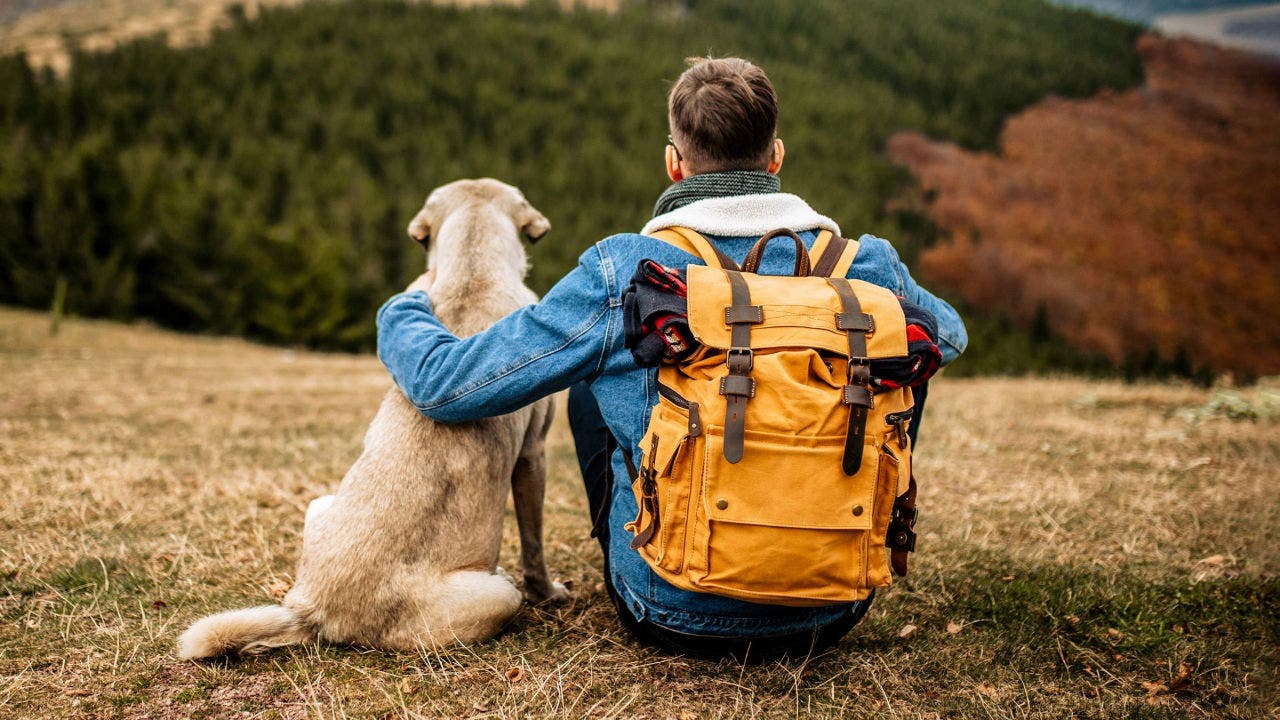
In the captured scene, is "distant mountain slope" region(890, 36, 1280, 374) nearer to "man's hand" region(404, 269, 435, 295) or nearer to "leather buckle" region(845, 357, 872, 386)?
"man's hand" region(404, 269, 435, 295)

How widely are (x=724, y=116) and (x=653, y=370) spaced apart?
2.85 ft

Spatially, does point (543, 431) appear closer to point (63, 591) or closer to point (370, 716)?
point (370, 716)

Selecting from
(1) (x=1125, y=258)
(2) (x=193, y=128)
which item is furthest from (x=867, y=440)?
(2) (x=193, y=128)

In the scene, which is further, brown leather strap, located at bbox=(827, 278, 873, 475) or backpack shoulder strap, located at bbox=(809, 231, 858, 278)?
backpack shoulder strap, located at bbox=(809, 231, 858, 278)

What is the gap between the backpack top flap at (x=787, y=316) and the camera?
7.16 feet

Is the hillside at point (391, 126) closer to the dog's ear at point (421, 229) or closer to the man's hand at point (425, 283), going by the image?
the dog's ear at point (421, 229)

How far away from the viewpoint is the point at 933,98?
4001 inches

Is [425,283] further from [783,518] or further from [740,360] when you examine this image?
[783,518]

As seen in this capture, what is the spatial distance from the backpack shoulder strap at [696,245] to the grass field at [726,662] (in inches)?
59.5

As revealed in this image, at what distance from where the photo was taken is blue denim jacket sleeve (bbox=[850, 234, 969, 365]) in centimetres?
266

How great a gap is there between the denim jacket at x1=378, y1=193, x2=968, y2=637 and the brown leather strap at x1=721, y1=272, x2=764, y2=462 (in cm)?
41

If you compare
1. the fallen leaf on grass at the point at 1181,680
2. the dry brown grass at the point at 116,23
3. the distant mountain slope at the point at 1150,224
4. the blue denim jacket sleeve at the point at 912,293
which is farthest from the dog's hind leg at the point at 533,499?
the dry brown grass at the point at 116,23

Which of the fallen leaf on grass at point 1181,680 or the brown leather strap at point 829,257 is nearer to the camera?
the brown leather strap at point 829,257

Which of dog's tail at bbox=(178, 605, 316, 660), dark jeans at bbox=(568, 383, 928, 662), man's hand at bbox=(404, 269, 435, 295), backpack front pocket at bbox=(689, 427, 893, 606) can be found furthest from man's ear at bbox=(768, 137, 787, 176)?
dog's tail at bbox=(178, 605, 316, 660)
